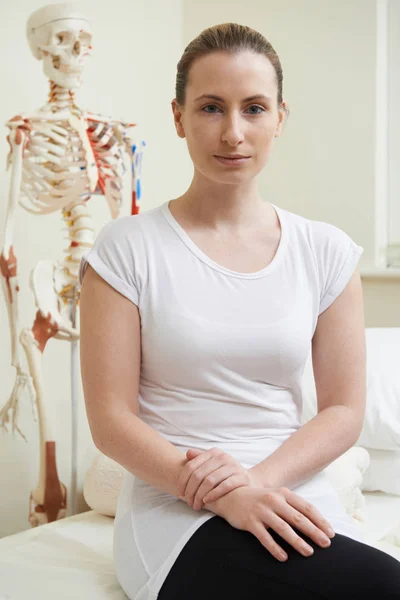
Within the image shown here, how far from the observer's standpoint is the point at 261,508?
3.37 feet

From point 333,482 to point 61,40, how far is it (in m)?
1.28

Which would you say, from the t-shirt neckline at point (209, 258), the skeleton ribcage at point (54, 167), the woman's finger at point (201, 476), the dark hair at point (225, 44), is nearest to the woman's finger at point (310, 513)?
the woman's finger at point (201, 476)

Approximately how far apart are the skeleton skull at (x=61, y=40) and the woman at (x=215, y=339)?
82cm

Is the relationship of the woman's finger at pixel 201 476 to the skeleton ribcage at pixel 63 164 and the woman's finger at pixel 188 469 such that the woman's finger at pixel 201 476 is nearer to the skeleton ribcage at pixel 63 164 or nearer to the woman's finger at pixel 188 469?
the woman's finger at pixel 188 469

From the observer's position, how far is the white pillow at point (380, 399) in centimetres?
199

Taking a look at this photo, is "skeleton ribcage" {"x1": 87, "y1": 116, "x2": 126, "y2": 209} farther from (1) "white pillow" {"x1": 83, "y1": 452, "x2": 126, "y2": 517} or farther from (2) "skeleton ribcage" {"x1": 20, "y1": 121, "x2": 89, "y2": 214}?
(1) "white pillow" {"x1": 83, "y1": 452, "x2": 126, "y2": 517}

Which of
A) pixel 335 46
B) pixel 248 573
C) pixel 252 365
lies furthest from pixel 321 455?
pixel 335 46

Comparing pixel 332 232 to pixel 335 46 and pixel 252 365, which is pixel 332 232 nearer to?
pixel 252 365

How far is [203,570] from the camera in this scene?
3.33 feet

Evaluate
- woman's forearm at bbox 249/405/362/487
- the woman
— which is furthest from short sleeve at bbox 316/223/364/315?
woman's forearm at bbox 249/405/362/487

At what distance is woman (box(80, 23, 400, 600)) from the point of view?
114 cm

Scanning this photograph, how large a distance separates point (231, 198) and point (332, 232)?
186 millimetres

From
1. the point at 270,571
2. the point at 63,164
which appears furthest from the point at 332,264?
the point at 63,164

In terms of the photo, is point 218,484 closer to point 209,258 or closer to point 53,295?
point 209,258
